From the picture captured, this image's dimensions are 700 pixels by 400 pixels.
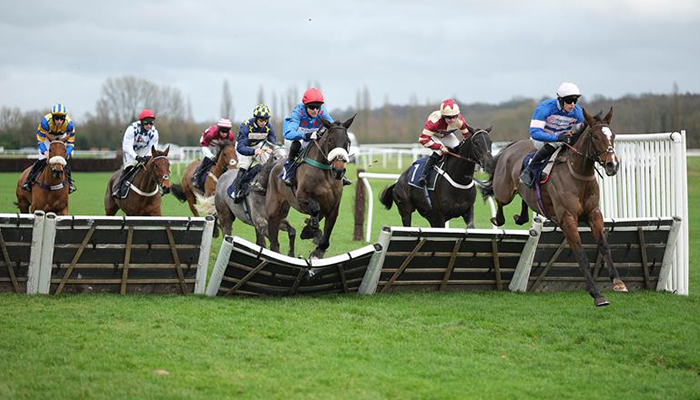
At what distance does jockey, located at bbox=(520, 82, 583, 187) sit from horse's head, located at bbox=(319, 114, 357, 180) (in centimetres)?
226

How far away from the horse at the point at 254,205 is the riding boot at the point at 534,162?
3.30 meters

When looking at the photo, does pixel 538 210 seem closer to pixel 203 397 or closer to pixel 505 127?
pixel 203 397

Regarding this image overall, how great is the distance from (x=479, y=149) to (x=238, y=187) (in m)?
3.57

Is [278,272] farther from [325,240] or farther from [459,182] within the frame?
[459,182]

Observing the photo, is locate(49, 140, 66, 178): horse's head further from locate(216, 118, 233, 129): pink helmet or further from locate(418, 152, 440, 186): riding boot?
locate(418, 152, 440, 186): riding boot

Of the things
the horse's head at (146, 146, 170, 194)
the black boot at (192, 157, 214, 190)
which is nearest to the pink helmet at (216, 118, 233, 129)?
the black boot at (192, 157, 214, 190)

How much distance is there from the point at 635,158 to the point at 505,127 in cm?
3237

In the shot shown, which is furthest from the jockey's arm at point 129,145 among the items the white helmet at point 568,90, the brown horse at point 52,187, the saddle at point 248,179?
the white helmet at point 568,90

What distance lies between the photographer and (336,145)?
1062 centimetres

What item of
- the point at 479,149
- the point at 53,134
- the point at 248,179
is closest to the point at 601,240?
the point at 479,149

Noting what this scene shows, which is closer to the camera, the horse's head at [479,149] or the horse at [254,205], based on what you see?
the horse's head at [479,149]

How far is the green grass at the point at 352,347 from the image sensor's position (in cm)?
613

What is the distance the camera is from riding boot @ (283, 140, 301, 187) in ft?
37.2

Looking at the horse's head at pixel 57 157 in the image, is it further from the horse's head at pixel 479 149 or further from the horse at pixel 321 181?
the horse's head at pixel 479 149
